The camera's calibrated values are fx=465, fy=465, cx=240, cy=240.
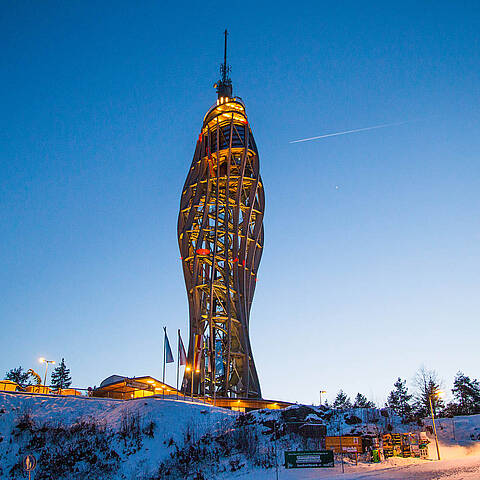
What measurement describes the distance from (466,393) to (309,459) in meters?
48.7

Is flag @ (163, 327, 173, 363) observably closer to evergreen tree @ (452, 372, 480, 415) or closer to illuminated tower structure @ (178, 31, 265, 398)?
illuminated tower structure @ (178, 31, 265, 398)

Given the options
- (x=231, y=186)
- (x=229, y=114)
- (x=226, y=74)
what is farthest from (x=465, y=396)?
(x=226, y=74)

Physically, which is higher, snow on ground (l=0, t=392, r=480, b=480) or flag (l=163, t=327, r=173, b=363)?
flag (l=163, t=327, r=173, b=363)

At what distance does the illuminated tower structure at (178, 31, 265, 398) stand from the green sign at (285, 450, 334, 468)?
19.9 m

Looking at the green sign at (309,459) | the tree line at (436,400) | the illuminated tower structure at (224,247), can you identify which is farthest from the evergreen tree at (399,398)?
the green sign at (309,459)

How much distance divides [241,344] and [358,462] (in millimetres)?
20046

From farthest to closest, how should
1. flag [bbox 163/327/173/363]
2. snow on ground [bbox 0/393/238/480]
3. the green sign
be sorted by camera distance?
1. flag [bbox 163/327/173/363]
2. snow on ground [bbox 0/393/238/480]
3. the green sign

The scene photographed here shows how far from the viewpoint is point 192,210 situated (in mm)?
40594

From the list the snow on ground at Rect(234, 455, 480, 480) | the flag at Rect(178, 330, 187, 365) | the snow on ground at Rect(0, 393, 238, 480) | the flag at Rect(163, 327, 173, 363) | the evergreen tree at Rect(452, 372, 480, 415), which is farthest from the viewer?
the evergreen tree at Rect(452, 372, 480, 415)

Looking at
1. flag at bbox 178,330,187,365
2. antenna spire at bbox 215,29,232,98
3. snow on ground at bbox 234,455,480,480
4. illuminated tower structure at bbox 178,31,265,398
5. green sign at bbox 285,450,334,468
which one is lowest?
snow on ground at bbox 234,455,480,480

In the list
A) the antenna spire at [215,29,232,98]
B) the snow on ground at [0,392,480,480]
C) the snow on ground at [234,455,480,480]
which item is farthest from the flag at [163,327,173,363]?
the antenna spire at [215,29,232,98]

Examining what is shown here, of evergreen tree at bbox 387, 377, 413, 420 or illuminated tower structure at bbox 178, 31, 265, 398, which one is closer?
illuminated tower structure at bbox 178, 31, 265, 398

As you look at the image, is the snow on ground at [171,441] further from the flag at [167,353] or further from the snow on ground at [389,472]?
the flag at [167,353]

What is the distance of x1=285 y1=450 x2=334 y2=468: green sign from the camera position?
635 inches
